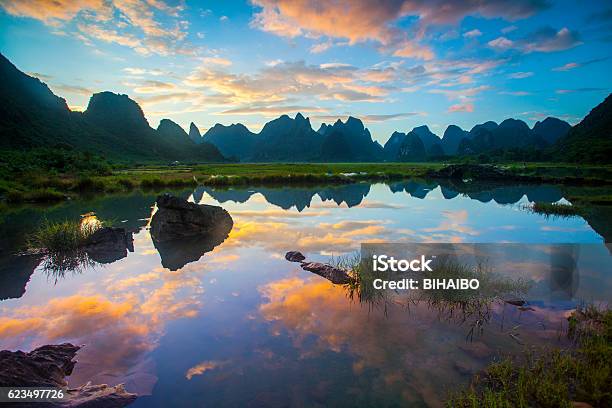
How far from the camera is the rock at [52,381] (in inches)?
171

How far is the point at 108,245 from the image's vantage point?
12609mm

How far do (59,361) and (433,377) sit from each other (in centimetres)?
594

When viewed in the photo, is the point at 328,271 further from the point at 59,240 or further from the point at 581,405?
the point at 59,240

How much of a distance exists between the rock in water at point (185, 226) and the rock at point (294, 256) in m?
3.51

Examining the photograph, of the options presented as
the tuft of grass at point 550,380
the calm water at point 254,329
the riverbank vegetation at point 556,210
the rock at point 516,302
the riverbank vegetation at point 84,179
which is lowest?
the calm water at point 254,329

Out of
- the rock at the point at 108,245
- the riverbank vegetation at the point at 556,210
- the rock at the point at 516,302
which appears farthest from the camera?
the riverbank vegetation at the point at 556,210

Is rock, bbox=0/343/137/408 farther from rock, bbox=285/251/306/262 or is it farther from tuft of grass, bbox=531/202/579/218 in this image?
tuft of grass, bbox=531/202/579/218

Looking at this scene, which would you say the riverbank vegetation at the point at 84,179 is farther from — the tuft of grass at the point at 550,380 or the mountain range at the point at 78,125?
the tuft of grass at the point at 550,380

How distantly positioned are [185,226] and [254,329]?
9847 mm

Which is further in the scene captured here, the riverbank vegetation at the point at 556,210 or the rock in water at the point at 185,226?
the riverbank vegetation at the point at 556,210

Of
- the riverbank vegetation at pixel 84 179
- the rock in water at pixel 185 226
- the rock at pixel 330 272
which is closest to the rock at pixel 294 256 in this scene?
the rock at pixel 330 272

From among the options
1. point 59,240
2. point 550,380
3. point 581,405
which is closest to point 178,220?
point 59,240

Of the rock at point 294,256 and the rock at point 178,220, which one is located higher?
the rock at point 178,220

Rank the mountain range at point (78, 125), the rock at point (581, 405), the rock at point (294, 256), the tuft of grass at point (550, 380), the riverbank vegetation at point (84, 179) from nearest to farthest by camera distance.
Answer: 1. the rock at point (581, 405)
2. the tuft of grass at point (550, 380)
3. the rock at point (294, 256)
4. the riverbank vegetation at point (84, 179)
5. the mountain range at point (78, 125)
